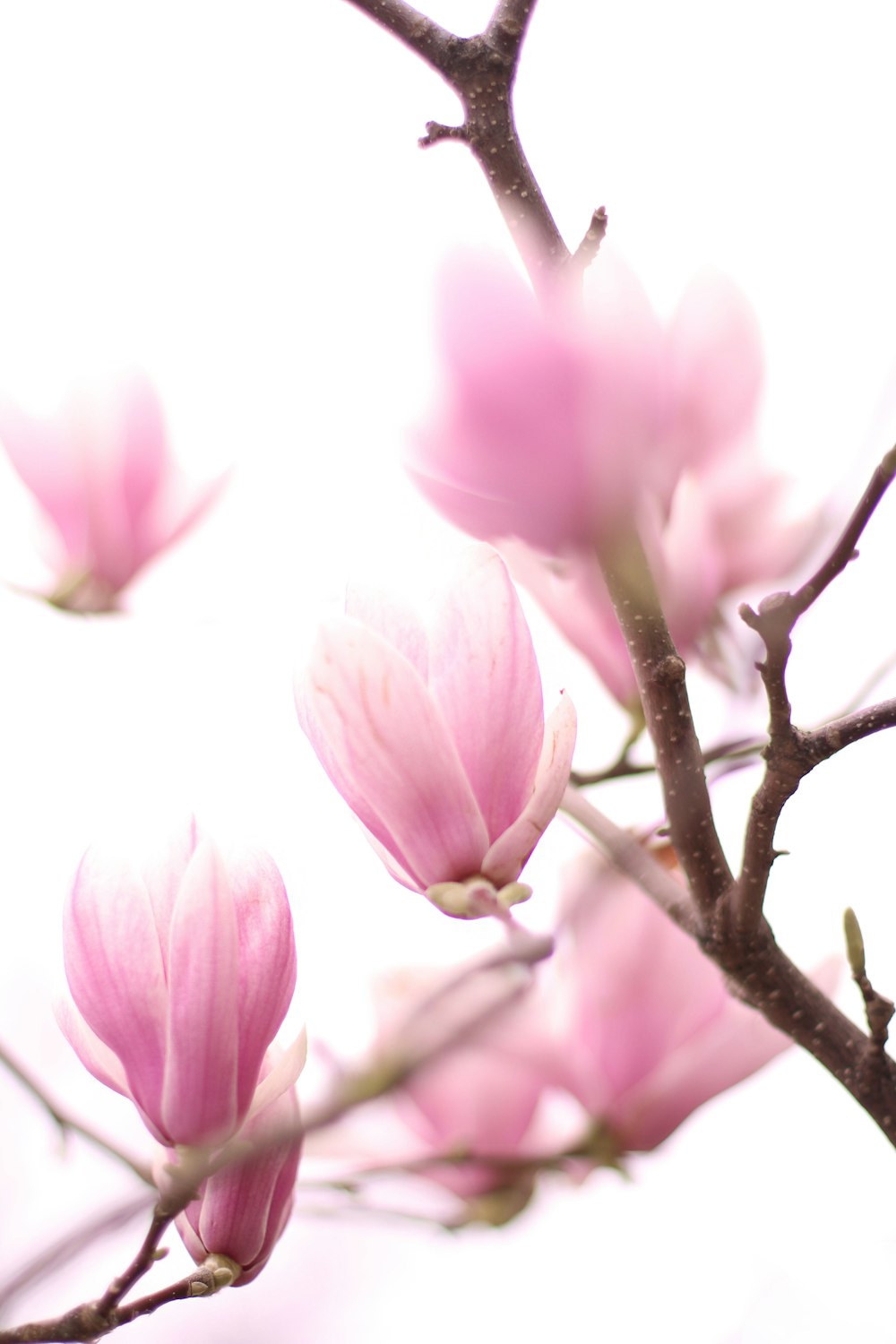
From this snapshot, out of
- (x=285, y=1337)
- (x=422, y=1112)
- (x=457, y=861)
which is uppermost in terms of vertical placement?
(x=457, y=861)

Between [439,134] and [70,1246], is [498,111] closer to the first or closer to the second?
[439,134]

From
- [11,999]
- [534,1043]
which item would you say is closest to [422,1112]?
[534,1043]

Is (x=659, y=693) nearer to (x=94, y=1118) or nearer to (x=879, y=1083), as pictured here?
(x=879, y=1083)

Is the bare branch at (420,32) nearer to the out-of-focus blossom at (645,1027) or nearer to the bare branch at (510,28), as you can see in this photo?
the bare branch at (510,28)

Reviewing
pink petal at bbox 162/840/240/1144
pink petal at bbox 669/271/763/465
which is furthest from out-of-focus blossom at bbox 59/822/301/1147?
pink petal at bbox 669/271/763/465

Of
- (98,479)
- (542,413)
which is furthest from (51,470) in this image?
(542,413)

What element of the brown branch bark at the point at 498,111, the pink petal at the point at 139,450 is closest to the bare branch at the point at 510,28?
the brown branch bark at the point at 498,111
